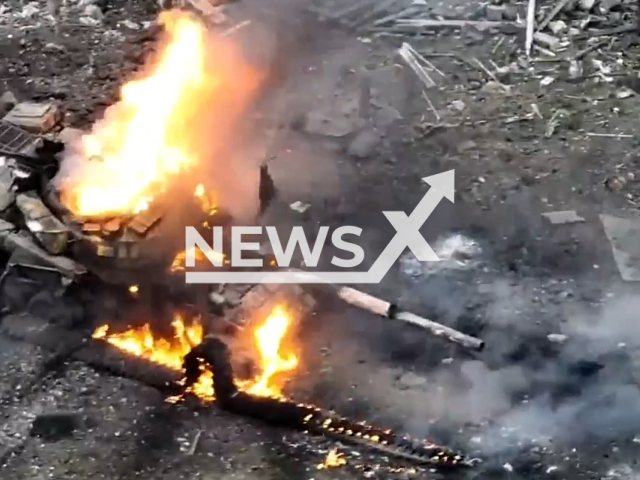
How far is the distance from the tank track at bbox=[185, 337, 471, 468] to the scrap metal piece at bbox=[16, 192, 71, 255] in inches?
58.6

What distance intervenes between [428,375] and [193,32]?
600 centimetres

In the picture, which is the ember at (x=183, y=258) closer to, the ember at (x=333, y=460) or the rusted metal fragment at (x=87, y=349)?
the rusted metal fragment at (x=87, y=349)

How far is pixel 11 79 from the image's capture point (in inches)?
414

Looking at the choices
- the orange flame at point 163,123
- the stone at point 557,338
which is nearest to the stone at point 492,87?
the orange flame at point 163,123

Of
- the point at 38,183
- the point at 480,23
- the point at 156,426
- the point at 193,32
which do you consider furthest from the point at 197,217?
the point at 480,23

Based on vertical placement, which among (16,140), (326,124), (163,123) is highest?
(16,140)

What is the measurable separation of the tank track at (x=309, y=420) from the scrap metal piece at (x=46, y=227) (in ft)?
4.88

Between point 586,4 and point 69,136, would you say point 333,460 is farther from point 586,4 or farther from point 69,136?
point 586,4

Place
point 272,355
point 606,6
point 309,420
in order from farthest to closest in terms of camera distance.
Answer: point 606,6
point 272,355
point 309,420

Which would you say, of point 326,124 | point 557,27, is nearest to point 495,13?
point 557,27

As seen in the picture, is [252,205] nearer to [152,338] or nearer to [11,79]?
[152,338]

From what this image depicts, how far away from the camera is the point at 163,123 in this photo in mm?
8656

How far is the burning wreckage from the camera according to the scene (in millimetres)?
6500

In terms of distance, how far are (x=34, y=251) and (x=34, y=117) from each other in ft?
6.12
